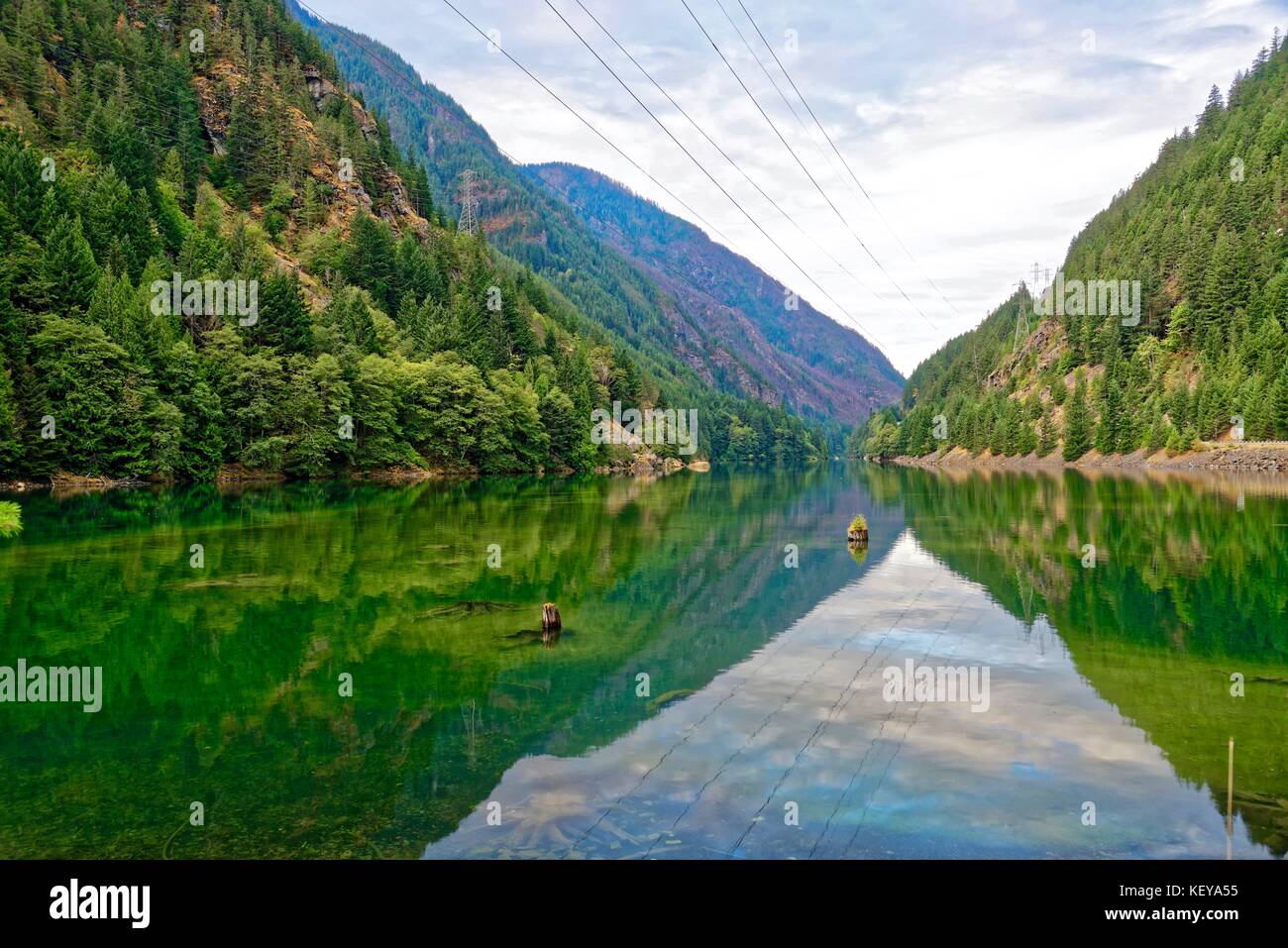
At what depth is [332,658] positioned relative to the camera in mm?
20406

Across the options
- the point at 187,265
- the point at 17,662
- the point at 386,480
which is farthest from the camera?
the point at 386,480

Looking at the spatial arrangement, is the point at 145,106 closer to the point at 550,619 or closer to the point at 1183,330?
the point at 550,619

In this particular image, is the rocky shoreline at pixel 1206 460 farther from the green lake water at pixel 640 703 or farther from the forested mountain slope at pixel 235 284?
the forested mountain slope at pixel 235 284

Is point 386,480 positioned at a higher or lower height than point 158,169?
lower

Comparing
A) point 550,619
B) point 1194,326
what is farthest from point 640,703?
point 1194,326

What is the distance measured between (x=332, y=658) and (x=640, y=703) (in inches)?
310

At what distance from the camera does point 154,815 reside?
1176 cm

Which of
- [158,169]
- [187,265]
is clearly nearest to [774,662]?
[187,265]

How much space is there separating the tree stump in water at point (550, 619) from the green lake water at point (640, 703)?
0.45 metres

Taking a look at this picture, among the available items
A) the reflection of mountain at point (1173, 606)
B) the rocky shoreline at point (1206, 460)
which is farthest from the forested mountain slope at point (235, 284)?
the rocky shoreline at point (1206, 460)

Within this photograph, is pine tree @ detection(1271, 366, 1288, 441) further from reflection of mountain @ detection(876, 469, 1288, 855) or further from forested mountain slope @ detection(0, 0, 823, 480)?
forested mountain slope @ detection(0, 0, 823, 480)

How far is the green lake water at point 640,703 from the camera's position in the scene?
11.5 m
